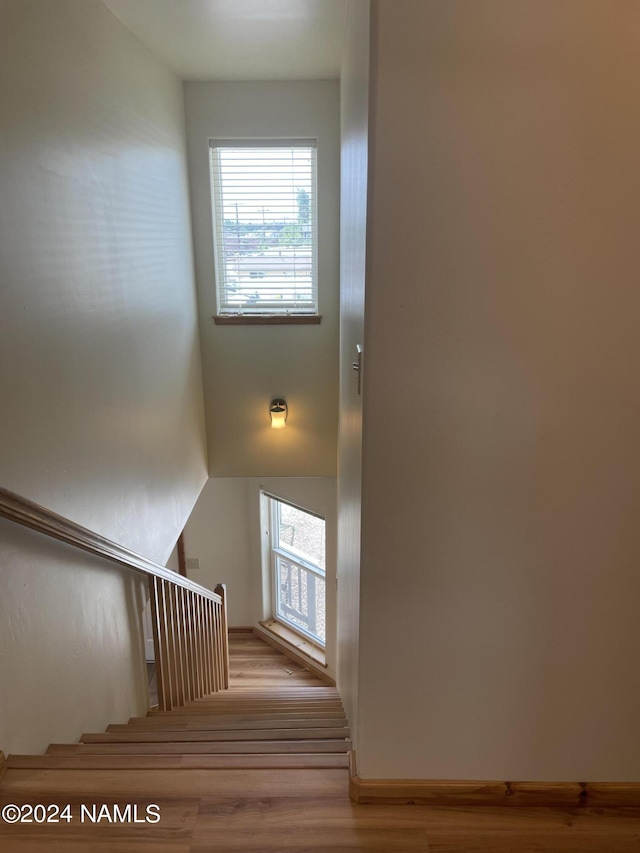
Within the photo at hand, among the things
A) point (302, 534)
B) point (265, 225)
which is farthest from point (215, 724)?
point (302, 534)

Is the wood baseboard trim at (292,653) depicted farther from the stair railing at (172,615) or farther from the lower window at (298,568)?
the stair railing at (172,615)

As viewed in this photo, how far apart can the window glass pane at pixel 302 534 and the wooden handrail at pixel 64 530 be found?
2785 mm

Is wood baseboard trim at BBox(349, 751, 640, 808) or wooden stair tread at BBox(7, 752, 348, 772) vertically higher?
wood baseboard trim at BBox(349, 751, 640, 808)

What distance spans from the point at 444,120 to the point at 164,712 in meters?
2.72

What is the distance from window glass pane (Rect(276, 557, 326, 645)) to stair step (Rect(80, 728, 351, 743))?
3265 millimetres

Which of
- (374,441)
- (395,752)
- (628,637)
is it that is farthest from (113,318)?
(628,637)

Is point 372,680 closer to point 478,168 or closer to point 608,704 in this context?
point 608,704

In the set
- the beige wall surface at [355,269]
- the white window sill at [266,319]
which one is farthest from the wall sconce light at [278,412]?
the beige wall surface at [355,269]

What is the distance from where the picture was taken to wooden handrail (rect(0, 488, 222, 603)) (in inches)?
59.3

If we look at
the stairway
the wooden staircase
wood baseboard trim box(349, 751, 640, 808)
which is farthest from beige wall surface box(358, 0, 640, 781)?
the wooden staircase

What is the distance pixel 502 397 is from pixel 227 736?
1612 millimetres

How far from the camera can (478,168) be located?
3.49 ft

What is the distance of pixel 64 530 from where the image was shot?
1771 millimetres

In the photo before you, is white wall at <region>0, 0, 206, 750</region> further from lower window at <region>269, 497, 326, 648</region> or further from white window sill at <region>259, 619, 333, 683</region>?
white window sill at <region>259, 619, 333, 683</region>
